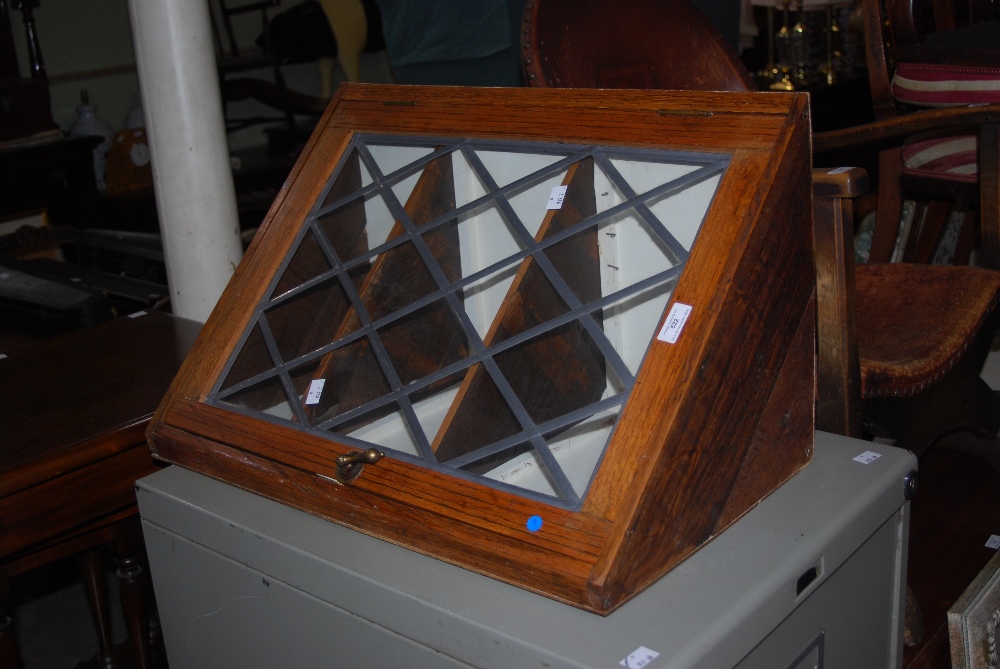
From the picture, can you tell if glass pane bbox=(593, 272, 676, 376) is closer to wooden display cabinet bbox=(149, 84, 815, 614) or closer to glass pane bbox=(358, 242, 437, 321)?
wooden display cabinet bbox=(149, 84, 815, 614)

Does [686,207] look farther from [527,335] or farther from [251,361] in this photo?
[251,361]

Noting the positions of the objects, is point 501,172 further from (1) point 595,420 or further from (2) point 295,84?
(2) point 295,84

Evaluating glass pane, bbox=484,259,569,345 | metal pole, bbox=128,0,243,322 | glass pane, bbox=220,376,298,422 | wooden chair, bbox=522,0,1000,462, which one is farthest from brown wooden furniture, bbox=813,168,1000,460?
metal pole, bbox=128,0,243,322

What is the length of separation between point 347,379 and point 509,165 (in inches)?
13.4

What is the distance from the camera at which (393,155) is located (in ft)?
4.30

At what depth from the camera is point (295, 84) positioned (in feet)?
21.2

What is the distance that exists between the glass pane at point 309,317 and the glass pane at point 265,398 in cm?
5

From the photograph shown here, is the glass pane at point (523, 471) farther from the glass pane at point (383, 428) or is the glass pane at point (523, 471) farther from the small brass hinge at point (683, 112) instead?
the small brass hinge at point (683, 112)

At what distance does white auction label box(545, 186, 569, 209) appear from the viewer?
1109mm

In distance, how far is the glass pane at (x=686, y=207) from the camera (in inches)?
44.3

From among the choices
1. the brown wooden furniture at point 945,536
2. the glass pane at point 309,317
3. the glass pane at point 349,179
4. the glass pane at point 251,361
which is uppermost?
the glass pane at point 349,179

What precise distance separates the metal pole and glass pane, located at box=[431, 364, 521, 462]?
1005mm

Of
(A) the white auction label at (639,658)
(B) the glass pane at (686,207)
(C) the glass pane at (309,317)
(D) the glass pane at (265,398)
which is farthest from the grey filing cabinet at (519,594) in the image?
(B) the glass pane at (686,207)

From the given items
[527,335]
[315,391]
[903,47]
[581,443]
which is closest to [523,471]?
[581,443]
